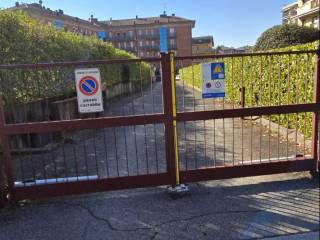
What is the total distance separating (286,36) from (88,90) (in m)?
12.8

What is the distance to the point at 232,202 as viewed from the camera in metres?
3.69

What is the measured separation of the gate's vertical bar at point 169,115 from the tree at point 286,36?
11.5 metres

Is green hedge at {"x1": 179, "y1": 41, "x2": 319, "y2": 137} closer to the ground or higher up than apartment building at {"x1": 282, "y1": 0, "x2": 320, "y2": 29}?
closer to the ground

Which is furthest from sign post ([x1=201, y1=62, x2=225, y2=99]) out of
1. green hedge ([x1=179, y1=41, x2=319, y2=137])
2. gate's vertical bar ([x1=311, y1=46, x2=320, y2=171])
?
gate's vertical bar ([x1=311, y1=46, x2=320, y2=171])

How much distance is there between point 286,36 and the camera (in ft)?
45.9

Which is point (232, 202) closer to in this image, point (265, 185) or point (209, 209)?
point (209, 209)

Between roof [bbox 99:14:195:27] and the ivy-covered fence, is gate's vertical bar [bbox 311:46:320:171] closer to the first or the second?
the ivy-covered fence

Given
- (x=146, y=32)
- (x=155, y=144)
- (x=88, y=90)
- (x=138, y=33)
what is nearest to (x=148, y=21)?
(x=146, y=32)

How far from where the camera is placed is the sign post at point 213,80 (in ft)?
12.8

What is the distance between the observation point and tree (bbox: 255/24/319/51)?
45.6 feet

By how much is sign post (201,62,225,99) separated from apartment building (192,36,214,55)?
83.8 metres

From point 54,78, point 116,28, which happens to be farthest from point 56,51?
point 116,28

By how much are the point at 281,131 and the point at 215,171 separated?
362cm

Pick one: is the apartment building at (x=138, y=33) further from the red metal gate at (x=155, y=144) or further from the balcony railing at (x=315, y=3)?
the red metal gate at (x=155, y=144)
